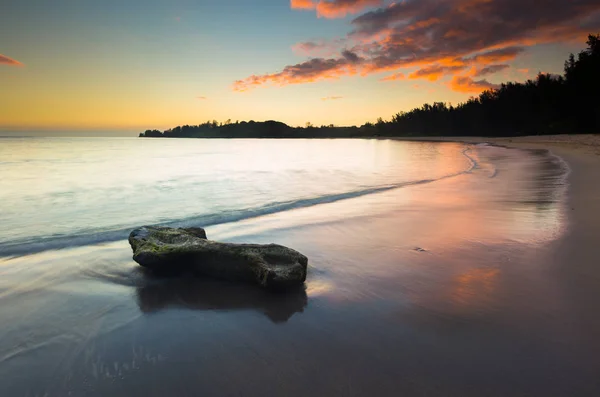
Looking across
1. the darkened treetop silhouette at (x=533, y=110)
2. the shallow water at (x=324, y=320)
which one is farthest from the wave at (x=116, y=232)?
the darkened treetop silhouette at (x=533, y=110)

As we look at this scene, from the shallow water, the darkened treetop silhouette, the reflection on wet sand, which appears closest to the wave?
the shallow water

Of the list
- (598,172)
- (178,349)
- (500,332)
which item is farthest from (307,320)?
(598,172)

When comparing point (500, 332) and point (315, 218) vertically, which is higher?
point (500, 332)

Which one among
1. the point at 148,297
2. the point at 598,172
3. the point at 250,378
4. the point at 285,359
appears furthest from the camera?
the point at 598,172

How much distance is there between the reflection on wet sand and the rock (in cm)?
13

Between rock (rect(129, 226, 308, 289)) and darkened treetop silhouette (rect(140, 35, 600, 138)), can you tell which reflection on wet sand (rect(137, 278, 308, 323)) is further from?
darkened treetop silhouette (rect(140, 35, 600, 138))

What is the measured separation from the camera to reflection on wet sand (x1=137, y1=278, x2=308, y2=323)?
9.89 ft

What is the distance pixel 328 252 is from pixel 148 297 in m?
2.33

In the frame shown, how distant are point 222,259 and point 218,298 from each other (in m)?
0.52

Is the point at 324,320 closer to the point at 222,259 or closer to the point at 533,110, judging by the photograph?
the point at 222,259

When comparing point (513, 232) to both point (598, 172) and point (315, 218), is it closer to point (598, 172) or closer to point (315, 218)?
point (315, 218)

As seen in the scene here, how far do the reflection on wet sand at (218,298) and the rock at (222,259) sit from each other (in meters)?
0.13

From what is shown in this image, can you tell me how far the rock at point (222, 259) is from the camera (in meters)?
3.47

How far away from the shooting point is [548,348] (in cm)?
226
